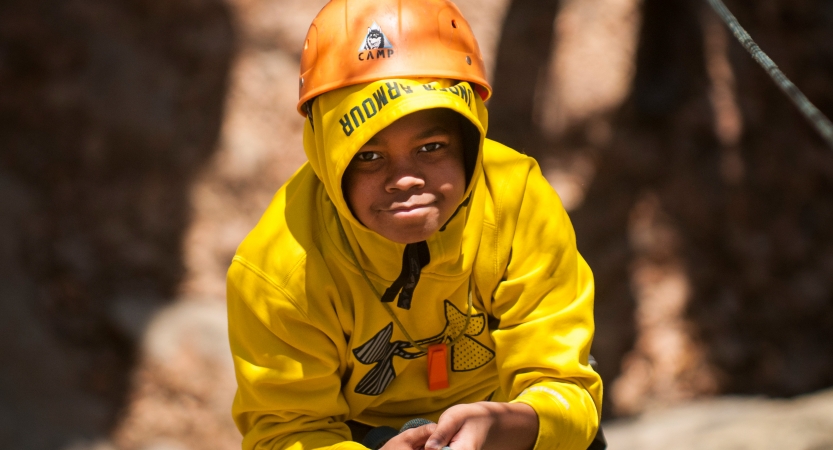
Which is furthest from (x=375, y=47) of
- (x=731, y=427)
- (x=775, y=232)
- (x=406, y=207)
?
(x=775, y=232)

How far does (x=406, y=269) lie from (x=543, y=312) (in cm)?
27

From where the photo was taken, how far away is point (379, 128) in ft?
4.49

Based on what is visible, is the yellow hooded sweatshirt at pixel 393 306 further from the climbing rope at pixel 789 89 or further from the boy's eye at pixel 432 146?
the climbing rope at pixel 789 89

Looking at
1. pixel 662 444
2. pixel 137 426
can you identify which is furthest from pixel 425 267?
pixel 137 426

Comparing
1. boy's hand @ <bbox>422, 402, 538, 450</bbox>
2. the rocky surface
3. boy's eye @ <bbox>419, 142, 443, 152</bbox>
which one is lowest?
the rocky surface

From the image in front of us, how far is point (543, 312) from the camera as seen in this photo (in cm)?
163

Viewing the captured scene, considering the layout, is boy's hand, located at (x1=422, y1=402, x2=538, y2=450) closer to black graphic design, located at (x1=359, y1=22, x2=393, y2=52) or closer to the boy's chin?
the boy's chin

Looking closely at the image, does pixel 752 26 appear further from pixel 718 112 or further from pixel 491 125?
pixel 491 125

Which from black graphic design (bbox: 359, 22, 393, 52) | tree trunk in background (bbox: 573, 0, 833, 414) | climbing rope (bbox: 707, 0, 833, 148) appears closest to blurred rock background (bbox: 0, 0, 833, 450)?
tree trunk in background (bbox: 573, 0, 833, 414)

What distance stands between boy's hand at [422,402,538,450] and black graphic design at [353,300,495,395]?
0.23 metres

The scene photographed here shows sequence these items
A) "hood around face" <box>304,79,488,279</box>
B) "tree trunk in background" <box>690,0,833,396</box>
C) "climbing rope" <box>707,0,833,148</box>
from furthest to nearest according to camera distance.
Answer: "tree trunk in background" <box>690,0,833,396</box>
"hood around face" <box>304,79,488,279</box>
"climbing rope" <box>707,0,833,148</box>

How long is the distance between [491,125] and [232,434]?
1.84 m

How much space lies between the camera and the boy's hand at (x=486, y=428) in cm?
142

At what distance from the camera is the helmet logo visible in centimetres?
143
